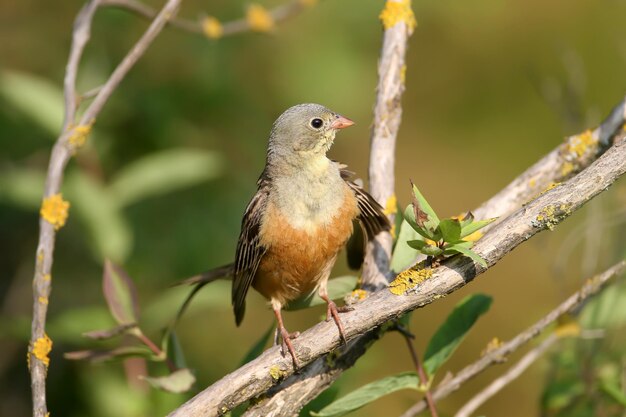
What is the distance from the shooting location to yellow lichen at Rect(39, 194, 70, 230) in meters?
2.92

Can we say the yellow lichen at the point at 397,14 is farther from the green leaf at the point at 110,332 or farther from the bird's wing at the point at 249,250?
the green leaf at the point at 110,332

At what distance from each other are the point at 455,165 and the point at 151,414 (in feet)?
8.54

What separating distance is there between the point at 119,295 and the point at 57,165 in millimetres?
515

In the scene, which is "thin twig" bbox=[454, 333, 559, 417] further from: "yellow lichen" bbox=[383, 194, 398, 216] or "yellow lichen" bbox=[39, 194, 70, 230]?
"yellow lichen" bbox=[39, 194, 70, 230]

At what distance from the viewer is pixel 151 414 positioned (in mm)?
3723

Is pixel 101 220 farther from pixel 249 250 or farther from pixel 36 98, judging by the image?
pixel 249 250

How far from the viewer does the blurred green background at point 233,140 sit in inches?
162

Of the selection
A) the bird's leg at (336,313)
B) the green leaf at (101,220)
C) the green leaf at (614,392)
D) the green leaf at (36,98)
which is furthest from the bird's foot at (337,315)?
the green leaf at (36,98)

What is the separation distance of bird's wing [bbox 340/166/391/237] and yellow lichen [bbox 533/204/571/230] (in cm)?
85

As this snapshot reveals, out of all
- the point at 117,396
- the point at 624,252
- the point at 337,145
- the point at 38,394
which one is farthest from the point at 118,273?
the point at 337,145

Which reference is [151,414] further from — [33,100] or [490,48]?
[490,48]

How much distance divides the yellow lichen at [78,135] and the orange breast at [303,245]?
2.42 feet

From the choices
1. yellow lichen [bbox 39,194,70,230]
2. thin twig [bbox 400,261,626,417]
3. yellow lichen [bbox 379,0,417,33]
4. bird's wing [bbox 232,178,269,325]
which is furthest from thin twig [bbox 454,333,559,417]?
yellow lichen [bbox 39,194,70,230]

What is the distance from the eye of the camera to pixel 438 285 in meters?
2.37
